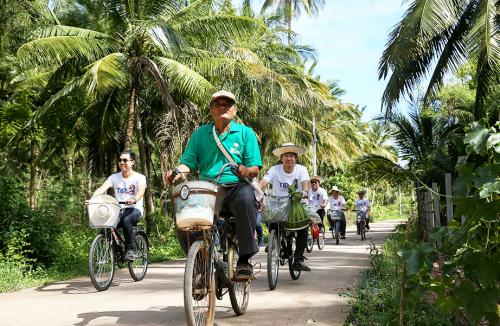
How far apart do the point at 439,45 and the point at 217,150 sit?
12003 mm

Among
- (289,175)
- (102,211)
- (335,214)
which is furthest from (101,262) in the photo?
(335,214)

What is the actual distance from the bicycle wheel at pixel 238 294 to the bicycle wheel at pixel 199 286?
562 millimetres

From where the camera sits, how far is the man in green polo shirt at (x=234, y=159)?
4453 millimetres

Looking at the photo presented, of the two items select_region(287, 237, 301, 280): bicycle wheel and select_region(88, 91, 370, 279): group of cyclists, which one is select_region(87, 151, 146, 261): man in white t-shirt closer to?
select_region(287, 237, 301, 280): bicycle wheel

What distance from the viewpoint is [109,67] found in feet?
43.1

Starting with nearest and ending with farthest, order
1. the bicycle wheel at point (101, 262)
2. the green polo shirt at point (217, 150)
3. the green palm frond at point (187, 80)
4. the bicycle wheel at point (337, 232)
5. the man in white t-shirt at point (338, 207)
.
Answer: the green polo shirt at point (217, 150)
the bicycle wheel at point (101, 262)
the green palm frond at point (187, 80)
the bicycle wheel at point (337, 232)
the man in white t-shirt at point (338, 207)

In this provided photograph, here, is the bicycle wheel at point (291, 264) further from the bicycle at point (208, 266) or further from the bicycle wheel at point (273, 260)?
the bicycle at point (208, 266)

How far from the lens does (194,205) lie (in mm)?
3861

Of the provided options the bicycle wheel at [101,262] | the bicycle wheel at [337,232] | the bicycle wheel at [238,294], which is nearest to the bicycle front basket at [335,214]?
the bicycle wheel at [337,232]

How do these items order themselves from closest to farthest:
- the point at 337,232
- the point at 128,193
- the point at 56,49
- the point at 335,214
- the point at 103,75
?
the point at 128,193 < the point at 103,75 < the point at 56,49 < the point at 337,232 < the point at 335,214

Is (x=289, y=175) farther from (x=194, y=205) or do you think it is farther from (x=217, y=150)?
(x=194, y=205)

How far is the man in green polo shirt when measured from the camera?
175 inches

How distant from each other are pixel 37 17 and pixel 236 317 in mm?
13216

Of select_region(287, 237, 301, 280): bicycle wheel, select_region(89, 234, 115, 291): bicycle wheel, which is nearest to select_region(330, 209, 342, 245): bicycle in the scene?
select_region(287, 237, 301, 280): bicycle wheel
